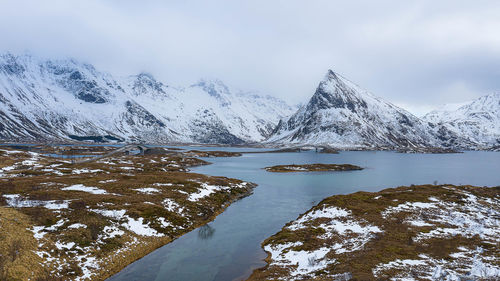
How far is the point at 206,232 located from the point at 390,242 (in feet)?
82.7

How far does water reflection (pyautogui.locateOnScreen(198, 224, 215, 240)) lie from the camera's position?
43.2m

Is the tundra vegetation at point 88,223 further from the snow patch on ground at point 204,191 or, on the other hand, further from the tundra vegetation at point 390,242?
the tundra vegetation at point 390,242

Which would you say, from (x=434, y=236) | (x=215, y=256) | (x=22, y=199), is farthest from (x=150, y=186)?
(x=434, y=236)

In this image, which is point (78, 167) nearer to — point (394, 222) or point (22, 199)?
point (22, 199)

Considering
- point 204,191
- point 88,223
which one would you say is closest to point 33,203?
point 88,223

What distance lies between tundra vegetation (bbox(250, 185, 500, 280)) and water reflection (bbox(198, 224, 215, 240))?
873cm

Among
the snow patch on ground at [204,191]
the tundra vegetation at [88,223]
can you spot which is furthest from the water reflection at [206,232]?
the snow patch on ground at [204,191]

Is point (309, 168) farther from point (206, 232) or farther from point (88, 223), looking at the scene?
point (88, 223)

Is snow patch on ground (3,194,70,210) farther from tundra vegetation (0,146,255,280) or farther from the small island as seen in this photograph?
the small island

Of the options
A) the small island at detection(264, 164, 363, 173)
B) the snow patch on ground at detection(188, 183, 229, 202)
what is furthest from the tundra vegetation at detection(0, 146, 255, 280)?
the small island at detection(264, 164, 363, 173)

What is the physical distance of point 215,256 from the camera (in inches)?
1415

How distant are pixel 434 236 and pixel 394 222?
22.7 ft

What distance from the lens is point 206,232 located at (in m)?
45.7

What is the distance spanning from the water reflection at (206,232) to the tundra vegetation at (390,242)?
8.73 meters
